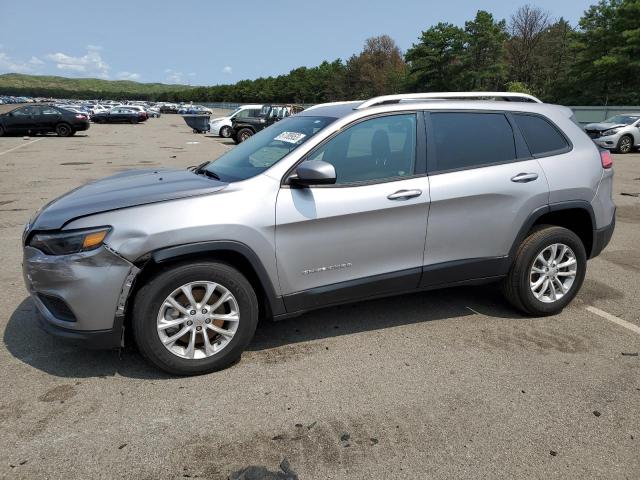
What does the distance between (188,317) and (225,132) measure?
25.3 metres

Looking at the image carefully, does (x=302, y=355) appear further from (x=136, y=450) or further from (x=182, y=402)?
(x=136, y=450)

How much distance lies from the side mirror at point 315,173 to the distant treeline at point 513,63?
148ft

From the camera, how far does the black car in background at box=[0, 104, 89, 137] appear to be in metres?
25.2

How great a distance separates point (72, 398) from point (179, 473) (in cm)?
103

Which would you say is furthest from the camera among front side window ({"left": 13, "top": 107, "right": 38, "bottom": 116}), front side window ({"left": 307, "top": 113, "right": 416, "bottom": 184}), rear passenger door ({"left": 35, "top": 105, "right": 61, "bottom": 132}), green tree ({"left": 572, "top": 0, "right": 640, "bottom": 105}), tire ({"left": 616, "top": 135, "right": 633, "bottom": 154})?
green tree ({"left": 572, "top": 0, "right": 640, "bottom": 105})

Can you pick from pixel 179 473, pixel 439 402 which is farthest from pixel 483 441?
pixel 179 473

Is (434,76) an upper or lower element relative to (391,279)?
upper

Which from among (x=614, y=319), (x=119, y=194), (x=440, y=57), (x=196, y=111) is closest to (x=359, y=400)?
(x=119, y=194)

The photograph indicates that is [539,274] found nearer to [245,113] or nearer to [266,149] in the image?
[266,149]

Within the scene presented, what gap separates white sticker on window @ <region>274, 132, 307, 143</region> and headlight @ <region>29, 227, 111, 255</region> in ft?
4.79

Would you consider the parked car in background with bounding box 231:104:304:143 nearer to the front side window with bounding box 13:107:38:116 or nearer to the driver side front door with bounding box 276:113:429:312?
the front side window with bounding box 13:107:38:116

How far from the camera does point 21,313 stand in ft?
13.9

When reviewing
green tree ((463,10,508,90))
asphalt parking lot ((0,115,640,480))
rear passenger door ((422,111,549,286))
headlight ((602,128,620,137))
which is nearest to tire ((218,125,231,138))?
headlight ((602,128,620,137))

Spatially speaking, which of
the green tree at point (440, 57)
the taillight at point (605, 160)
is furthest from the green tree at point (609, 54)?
the taillight at point (605, 160)
